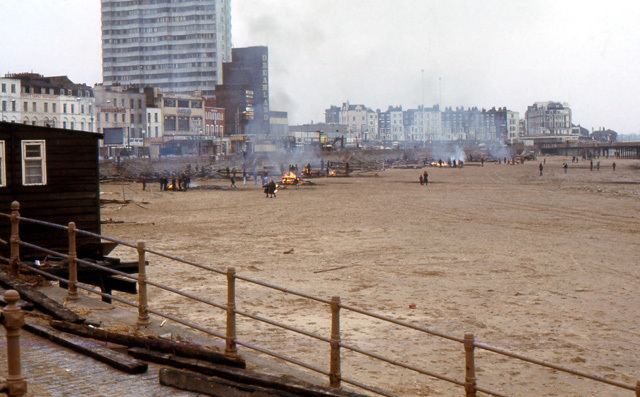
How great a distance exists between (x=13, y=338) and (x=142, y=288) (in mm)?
3911

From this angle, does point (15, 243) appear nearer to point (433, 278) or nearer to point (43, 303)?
point (43, 303)

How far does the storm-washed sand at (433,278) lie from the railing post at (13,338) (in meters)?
7.23

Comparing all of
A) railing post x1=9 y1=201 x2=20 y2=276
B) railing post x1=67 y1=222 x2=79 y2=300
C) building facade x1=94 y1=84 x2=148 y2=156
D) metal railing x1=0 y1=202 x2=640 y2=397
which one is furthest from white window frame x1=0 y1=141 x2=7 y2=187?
building facade x1=94 y1=84 x2=148 y2=156

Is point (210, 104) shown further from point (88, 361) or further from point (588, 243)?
point (88, 361)

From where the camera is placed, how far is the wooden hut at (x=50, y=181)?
624 inches

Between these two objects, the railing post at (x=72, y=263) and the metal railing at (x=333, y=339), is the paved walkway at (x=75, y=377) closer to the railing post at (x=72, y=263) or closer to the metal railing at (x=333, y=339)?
the metal railing at (x=333, y=339)

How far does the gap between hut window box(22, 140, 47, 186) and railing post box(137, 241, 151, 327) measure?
25.4 feet

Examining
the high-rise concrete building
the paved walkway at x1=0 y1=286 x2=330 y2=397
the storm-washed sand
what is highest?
the high-rise concrete building

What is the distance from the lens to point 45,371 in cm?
770

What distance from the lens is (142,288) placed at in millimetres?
9469

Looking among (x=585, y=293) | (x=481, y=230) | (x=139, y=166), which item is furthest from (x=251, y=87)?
(x=585, y=293)

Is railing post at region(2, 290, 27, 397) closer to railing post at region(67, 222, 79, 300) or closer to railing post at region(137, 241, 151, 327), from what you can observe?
railing post at region(137, 241, 151, 327)

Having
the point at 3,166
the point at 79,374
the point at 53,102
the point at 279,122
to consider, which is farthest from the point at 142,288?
the point at 279,122

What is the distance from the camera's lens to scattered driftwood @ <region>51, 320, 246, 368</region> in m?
7.93
